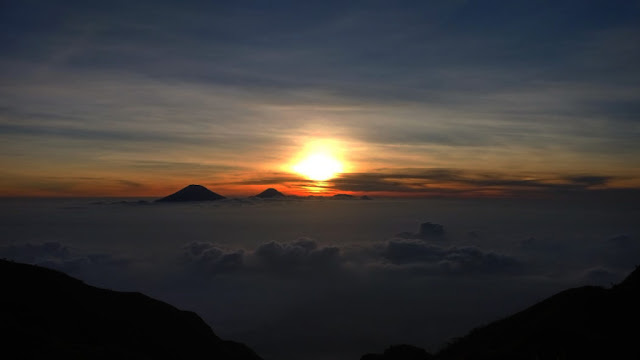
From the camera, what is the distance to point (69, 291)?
207 feet

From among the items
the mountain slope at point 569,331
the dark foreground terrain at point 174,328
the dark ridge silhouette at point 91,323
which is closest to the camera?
the mountain slope at point 569,331

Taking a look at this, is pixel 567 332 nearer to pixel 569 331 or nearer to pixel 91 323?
pixel 569 331

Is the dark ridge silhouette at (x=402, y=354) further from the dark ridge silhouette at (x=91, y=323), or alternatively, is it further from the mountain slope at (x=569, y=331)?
the dark ridge silhouette at (x=91, y=323)

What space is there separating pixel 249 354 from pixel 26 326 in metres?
32.0

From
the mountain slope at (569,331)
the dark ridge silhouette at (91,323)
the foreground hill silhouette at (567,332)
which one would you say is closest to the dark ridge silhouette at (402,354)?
the foreground hill silhouette at (567,332)

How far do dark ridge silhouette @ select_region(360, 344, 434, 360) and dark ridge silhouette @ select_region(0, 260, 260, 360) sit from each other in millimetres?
24273

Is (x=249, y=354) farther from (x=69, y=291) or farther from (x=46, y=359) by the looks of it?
(x=46, y=359)

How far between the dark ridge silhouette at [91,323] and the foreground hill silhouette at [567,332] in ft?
94.5

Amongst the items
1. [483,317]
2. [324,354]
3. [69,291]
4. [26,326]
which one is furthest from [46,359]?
[483,317]

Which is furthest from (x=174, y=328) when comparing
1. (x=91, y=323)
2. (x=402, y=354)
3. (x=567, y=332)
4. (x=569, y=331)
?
(x=569, y=331)

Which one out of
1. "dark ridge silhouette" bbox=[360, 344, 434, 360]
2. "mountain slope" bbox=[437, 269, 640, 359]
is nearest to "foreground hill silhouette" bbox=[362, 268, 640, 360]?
"mountain slope" bbox=[437, 269, 640, 359]

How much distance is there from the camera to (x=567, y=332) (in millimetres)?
39375

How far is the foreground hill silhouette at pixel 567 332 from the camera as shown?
3775cm

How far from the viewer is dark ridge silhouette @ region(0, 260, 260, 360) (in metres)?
46.5
